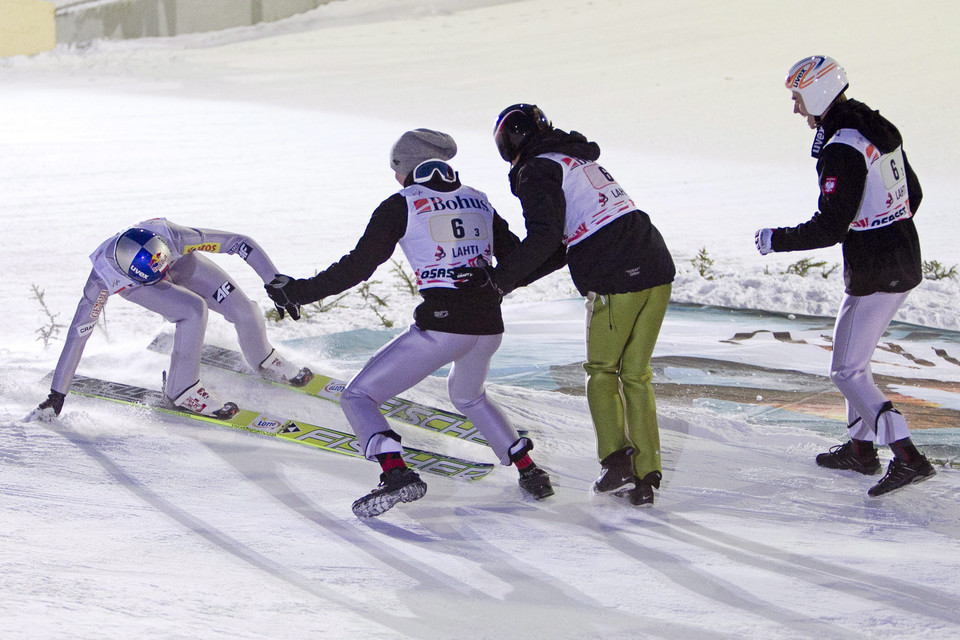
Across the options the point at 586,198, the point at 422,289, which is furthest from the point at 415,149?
the point at 586,198

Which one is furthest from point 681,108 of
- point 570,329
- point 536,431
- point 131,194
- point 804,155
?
point 536,431

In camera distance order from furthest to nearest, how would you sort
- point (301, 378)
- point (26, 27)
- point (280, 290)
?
point (26, 27), point (301, 378), point (280, 290)

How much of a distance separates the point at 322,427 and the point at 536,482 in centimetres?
126

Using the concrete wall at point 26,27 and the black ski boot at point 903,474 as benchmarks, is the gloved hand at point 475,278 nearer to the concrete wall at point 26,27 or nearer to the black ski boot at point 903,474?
the black ski boot at point 903,474

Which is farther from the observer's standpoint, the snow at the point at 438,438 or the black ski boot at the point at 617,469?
the black ski boot at the point at 617,469

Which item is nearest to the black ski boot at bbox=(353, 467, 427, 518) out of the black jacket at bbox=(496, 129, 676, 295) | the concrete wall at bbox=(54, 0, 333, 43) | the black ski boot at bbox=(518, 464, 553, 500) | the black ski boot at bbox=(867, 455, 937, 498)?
the black ski boot at bbox=(518, 464, 553, 500)

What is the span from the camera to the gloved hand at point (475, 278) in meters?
3.77

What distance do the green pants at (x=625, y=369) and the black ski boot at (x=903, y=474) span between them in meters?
1.00

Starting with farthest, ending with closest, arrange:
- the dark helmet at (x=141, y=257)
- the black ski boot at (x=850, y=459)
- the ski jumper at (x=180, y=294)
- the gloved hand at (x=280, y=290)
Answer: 1. the ski jumper at (x=180, y=294)
2. the dark helmet at (x=141, y=257)
3. the black ski boot at (x=850, y=459)
4. the gloved hand at (x=280, y=290)

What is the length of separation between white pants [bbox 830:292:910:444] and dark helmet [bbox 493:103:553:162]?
151cm

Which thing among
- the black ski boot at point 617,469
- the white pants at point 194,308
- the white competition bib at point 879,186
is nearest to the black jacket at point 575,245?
the black ski boot at point 617,469

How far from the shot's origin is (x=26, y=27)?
19.7 metres

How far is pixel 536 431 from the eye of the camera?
511 centimetres

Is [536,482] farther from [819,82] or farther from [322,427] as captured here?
[819,82]
